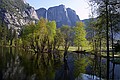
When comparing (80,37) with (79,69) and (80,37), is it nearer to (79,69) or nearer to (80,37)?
(80,37)

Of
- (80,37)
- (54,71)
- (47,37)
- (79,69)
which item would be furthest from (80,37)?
(54,71)

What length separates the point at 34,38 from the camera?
91.9 metres

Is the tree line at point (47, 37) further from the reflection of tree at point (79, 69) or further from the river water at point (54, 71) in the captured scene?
the river water at point (54, 71)

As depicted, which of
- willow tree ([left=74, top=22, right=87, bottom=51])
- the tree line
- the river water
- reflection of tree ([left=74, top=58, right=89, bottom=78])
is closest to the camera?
the river water

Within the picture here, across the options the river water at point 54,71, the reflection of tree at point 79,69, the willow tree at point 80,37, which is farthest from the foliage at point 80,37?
the reflection of tree at point 79,69

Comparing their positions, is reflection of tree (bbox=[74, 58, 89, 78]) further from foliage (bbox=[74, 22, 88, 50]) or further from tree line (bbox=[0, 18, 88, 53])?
foliage (bbox=[74, 22, 88, 50])

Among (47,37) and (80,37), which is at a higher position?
(80,37)

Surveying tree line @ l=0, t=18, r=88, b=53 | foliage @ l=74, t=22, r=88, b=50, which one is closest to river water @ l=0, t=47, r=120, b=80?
tree line @ l=0, t=18, r=88, b=53

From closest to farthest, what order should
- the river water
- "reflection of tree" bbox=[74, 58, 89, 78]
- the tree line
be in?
Result: the river water → "reflection of tree" bbox=[74, 58, 89, 78] → the tree line

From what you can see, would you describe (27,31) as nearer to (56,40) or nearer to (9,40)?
(56,40)

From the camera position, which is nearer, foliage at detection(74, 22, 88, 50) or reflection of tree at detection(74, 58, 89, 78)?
reflection of tree at detection(74, 58, 89, 78)

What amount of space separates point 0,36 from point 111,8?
115000mm

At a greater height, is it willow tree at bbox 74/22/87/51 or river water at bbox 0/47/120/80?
willow tree at bbox 74/22/87/51

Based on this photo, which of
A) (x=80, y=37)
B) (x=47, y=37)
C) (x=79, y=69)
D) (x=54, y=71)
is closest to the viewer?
(x=54, y=71)
